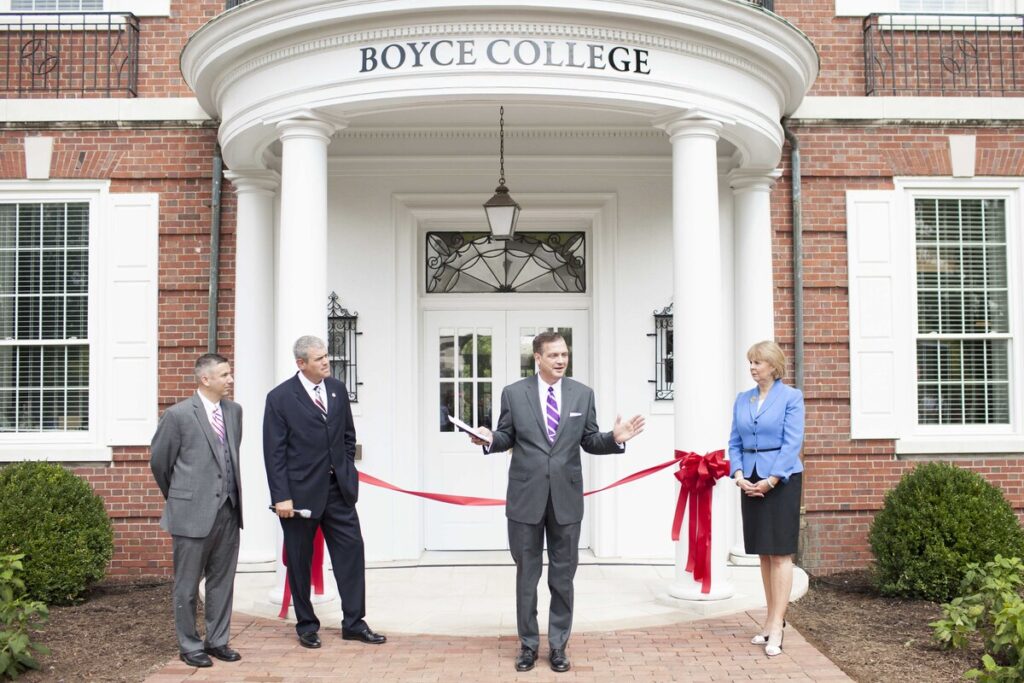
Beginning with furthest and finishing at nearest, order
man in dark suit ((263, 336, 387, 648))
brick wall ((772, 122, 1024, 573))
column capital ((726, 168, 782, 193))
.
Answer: brick wall ((772, 122, 1024, 573)) < column capital ((726, 168, 782, 193)) < man in dark suit ((263, 336, 387, 648))

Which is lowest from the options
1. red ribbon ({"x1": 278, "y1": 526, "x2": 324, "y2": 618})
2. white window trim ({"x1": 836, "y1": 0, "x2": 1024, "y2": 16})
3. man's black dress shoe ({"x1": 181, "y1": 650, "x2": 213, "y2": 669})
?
man's black dress shoe ({"x1": 181, "y1": 650, "x2": 213, "y2": 669})

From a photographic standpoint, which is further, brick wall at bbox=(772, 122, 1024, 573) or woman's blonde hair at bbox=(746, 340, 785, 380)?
brick wall at bbox=(772, 122, 1024, 573)

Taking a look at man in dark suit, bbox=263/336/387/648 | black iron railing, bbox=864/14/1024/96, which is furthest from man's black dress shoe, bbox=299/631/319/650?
black iron railing, bbox=864/14/1024/96

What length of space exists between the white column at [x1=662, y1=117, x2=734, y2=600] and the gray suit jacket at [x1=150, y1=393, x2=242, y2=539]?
10.9ft

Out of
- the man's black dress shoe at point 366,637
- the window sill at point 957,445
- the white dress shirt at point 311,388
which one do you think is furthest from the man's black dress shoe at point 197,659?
the window sill at point 957,445

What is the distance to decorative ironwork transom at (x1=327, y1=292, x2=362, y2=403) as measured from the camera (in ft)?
30.2

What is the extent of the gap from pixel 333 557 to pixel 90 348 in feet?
14.2

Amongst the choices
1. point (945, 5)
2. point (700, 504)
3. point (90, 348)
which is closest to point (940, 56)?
point (945, 5)

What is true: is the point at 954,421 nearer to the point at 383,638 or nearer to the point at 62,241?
the point at 383,638

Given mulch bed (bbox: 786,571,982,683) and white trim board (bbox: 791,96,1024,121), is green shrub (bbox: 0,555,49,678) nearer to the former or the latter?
mulch bed (bbox: 786,571,982,683)

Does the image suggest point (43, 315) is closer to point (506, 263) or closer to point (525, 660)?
point (506, 263)

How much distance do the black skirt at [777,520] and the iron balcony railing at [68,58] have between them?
6.94m

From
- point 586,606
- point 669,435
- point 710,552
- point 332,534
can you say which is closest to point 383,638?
point 332,534

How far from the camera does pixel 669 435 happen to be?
9297 millimetres
